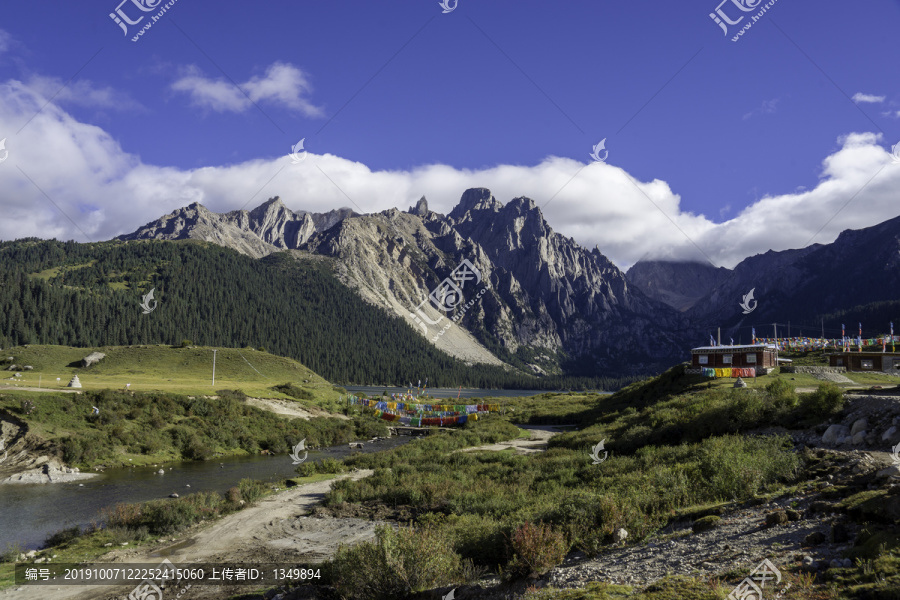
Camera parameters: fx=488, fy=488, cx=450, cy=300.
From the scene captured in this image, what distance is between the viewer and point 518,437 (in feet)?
182

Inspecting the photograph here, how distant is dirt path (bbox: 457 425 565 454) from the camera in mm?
43875

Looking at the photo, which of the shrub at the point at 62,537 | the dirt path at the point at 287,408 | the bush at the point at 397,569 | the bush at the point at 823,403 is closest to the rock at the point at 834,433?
the bush at the point at 823,403

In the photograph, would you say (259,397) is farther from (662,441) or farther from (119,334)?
(119,334)

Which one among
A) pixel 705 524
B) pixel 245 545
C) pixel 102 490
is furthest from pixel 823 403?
pixel 102 490

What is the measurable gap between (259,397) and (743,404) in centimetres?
5760

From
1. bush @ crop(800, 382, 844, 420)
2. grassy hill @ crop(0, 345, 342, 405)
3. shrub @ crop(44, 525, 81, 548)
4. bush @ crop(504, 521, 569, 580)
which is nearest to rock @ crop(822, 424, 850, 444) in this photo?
bush @ crop(800, 382, 844, 420)

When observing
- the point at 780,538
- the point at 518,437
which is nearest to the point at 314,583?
the point at 780,538

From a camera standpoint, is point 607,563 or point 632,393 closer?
point 607,563

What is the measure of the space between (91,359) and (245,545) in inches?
3514

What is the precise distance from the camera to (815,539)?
9.73 metres

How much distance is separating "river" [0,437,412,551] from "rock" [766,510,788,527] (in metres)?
26.0

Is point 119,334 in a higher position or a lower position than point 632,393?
higher

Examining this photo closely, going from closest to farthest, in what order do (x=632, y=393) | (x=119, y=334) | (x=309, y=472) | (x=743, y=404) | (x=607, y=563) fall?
1. (x=607, y=563)
2. (x=743, y=404)
3. (x=309, y=472)
4. (x=632, y=393)
5. (x=119, y=334)

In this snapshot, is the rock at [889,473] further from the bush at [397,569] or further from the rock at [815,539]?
the bush at [397,569]
